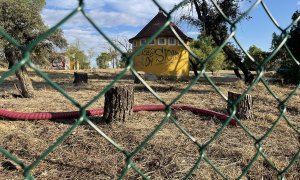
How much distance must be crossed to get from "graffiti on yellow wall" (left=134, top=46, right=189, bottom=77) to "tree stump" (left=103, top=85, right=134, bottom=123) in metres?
12.9

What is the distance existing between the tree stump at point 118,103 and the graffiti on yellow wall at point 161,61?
42.5 feet

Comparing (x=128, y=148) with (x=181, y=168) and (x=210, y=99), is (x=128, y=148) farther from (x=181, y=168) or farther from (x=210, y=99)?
(x=210, y=99)

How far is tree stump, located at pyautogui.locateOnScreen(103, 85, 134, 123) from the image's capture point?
5.35 meters

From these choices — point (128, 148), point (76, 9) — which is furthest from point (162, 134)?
point (76, 9)

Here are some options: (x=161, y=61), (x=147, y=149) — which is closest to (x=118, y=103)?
(x=147, y=149)

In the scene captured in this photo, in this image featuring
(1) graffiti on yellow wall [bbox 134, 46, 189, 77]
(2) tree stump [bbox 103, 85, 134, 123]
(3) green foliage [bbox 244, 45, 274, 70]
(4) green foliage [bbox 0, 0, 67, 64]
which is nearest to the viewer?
(3) green foliage [bbox 244, 45, 274, 70]

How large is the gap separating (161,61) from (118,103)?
13184 mm

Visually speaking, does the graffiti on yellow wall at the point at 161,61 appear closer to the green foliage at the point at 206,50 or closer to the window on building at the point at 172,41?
the window on building at the point at 172,41

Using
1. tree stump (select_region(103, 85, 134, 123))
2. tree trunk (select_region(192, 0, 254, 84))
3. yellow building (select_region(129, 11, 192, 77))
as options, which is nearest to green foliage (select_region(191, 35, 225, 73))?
yellow building (select_region(129, 11, 192, 77))

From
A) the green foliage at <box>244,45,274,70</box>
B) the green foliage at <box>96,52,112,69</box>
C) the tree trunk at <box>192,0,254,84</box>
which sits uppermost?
the tree trunk at <box>192,0,254,84</box>

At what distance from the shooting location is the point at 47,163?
11.8 ft

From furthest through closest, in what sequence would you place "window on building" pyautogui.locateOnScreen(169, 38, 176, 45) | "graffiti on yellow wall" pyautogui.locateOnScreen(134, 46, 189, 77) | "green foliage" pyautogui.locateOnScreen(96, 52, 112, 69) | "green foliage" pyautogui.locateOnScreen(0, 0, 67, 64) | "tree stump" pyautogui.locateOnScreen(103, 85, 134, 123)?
"green foliage" pyautogui.locateOnScreen(96, 52, 112, 69) → "green foliage" pyautogui.locateOnScreen(0, 0, 67, 64) → "graffiti on yellow wall" pyautogui.locateOnScreen(134, 46, 189, 77) → "window on building" pyautogui.locateOnScreen(169, 38, 176, 45) → "tree stump" pyautogui.locateOnScreen(103, 85, 134, 123)

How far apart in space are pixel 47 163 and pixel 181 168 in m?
1.30

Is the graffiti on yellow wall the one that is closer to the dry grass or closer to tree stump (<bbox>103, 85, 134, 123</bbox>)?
the dry grass
